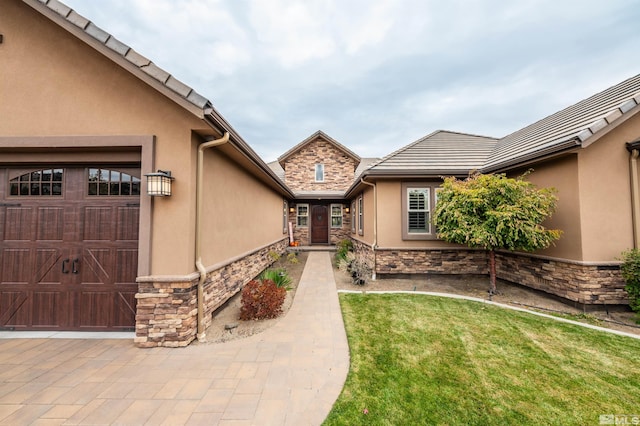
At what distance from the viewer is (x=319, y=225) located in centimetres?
1548

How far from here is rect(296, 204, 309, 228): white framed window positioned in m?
15.5

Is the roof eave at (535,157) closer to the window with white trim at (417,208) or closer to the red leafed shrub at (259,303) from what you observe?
the window with white trim at (417,208)

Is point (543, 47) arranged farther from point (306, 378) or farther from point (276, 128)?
point (276, 128)

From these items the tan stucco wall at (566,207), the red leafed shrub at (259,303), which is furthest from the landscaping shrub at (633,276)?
the red leafed shrub at (259,303)

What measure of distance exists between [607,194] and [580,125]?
1688mm

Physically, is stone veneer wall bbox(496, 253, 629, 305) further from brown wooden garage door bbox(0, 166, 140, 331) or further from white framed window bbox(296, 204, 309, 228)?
white framed window bbox(296, 204, 309, 228)

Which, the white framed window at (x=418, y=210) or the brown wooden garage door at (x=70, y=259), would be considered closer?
the brown wooden garage door at (x=70, y=259)

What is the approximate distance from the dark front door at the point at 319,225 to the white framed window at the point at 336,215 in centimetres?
38

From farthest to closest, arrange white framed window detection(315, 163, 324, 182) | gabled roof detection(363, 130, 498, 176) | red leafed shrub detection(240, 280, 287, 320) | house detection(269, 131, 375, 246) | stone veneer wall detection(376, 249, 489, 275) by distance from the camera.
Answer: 1. white framed window detection(315, 163, 324, 182)
2. house detection(269, 131, 375, 246)
3. stone veneer wall detection(376, 249, 489, 275)
4. gabled roof detection(363, 130, 498, 176)
5. red leafed shrub detection(240, 280, 287, 320)

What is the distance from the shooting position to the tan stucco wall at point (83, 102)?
12.3 ft

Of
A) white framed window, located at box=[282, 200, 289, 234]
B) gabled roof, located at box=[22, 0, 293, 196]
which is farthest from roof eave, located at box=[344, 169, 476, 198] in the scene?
white framed window, located at box=[282, 200, 289, 234]

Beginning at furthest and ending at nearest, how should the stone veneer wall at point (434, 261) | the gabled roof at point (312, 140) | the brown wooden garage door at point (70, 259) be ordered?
the gabled roof at point (312, 140) → the stone veneer wall at point (434, 261) → the brown wooden garage door at point (70, 259)

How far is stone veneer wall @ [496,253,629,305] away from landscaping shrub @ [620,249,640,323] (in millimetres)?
180

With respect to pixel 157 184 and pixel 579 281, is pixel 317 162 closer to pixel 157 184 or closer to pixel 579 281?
pixel 157 184
